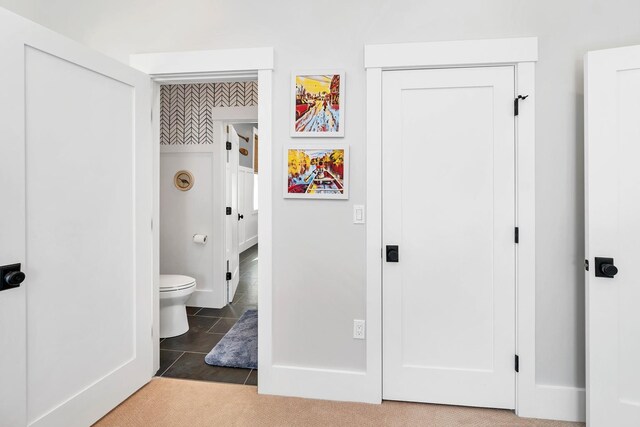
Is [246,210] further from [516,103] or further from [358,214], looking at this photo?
[516,103]

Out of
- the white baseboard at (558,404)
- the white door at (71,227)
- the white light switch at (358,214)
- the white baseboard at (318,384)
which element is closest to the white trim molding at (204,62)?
the white door at (71,227)

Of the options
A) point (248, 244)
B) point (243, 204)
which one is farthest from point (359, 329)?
point (248, 244)

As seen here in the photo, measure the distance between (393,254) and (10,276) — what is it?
1821 millimetres

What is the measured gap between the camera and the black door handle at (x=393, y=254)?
6.79 ft

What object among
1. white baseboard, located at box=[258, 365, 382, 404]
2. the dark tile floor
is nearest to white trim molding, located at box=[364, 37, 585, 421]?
white baseboard, located at box=[258, 365, 382, 404]

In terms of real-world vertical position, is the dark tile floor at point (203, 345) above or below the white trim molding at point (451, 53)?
below

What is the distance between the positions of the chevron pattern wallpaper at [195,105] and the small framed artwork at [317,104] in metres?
1.53

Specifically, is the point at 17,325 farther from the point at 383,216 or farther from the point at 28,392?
the point at 383,216

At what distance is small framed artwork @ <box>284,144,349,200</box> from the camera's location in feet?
6.85

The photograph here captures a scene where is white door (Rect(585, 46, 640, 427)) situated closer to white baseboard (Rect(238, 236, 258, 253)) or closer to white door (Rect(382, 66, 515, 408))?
white door (Rect(382, 66, 515, 408))

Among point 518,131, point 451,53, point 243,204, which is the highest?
point 451,53

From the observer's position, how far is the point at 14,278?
1419mm

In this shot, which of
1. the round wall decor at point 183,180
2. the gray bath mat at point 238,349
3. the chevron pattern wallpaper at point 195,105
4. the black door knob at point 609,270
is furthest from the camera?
the round wall decor at point 183,180

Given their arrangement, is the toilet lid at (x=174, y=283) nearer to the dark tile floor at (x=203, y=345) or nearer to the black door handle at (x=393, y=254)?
the dark tile floor at (x=203, y=345)
